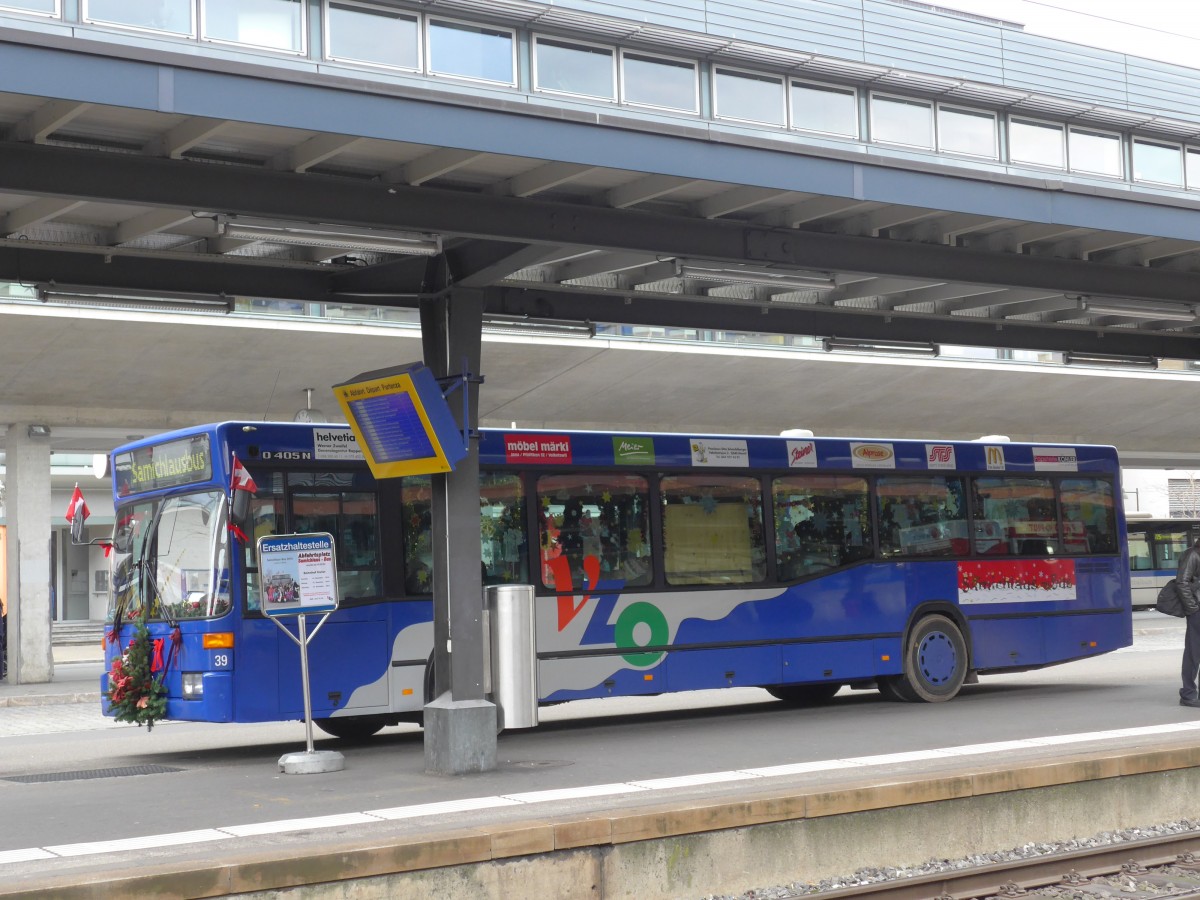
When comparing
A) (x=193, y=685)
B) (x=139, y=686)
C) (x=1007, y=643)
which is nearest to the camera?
(x=193, y=685)

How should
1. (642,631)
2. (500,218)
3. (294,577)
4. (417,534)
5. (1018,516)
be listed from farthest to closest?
(1018,516)
(642,631)
(417,534)
(294,577)
(500,218)

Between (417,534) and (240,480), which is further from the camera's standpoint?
(417,534)

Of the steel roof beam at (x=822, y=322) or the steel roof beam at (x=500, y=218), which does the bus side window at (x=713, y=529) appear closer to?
the steel roof beam at (x=822, y=322)

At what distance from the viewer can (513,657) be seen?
11469mm

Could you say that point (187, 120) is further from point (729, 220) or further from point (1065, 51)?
point (1065, 51)

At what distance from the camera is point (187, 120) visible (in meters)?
8.97

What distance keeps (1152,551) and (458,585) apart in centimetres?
4001

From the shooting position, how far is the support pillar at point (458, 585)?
11.2 m

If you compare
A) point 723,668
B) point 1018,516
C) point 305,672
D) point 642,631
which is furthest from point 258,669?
point 1018,516

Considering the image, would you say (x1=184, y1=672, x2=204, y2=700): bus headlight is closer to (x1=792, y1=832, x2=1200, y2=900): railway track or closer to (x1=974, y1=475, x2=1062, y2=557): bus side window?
(x1=792, y1=832, x2=1200, y2=900): railway track

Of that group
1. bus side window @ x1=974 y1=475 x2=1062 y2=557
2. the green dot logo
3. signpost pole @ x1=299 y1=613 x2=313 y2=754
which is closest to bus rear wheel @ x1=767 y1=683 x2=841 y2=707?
bus side window @ x1=974 y1=475 x2=1062 y2=557

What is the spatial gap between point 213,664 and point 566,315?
4520 millimetres

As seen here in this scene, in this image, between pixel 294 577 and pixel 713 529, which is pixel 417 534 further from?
pixel 713 529

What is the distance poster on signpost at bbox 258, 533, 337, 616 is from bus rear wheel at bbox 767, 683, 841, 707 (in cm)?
744
